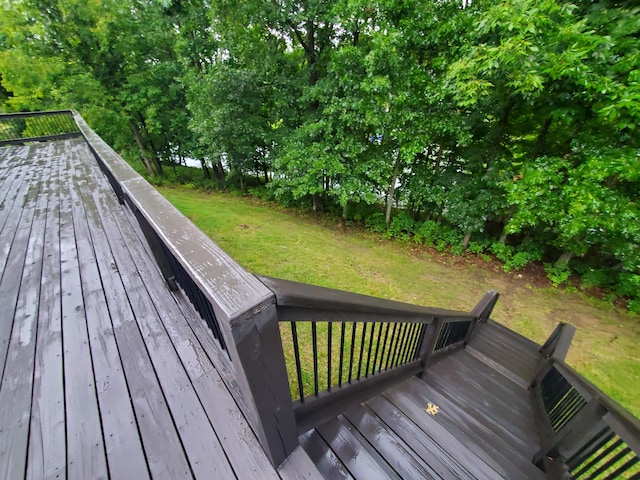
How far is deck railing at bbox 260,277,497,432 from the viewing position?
942 mm

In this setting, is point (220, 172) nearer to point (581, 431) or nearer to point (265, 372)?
point (265, 372)

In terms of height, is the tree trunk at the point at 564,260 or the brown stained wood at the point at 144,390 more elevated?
the brown stained wood at the point at 144,390

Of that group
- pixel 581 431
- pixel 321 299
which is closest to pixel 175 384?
pixel 321 299

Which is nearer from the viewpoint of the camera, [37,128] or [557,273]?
[557,273]

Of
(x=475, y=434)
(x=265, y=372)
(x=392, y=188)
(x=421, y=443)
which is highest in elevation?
(x=265, y=372)

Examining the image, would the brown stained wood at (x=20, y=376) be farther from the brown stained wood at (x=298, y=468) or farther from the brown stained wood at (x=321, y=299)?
the brown stained wood at (x=321, y=299)

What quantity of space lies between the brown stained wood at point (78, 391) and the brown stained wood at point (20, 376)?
16 cm

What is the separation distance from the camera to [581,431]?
1.79 metres

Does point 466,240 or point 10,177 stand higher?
point 10,177

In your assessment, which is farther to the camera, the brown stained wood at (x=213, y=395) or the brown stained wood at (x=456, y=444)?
the brown stained wood at (x=456, y=444)

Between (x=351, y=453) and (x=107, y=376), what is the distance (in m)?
1.46

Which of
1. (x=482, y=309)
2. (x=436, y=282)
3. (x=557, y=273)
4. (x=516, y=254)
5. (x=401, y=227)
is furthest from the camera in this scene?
(x=401, y=227)

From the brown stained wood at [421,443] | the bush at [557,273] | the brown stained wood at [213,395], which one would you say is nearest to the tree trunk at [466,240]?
the bush at [557,273]

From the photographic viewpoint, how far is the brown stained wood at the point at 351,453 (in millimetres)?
1263
